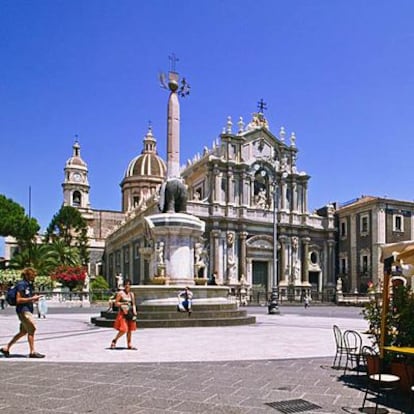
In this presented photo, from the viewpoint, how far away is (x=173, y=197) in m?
20.2

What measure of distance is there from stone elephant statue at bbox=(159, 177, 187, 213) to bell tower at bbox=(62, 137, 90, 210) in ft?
208

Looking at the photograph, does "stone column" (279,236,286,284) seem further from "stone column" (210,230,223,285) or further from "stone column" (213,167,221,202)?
"stone column" (213,167,221,202)

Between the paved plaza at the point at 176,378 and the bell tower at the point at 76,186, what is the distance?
70795 millimetres

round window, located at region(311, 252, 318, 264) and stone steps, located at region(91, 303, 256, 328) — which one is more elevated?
round window, located at region(311, 252, 318, 264)

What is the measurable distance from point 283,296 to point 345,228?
12.0 metres

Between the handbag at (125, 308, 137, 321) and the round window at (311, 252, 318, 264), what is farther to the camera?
the round window at (311, 252, 318, 264)

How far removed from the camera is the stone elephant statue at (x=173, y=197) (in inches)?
792

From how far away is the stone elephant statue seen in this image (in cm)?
2011

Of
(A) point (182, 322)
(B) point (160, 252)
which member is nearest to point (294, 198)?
(B) point (160, 252)

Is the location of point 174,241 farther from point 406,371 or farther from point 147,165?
point 147,165

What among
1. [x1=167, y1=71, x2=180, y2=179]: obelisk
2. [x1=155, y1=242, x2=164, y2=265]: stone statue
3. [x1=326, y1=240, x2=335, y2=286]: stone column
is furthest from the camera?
[x1=326, y1=240, x2=335, y2=286]: stone column

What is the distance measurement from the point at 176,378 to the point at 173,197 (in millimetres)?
12814

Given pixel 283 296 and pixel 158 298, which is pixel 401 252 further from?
pixel 283 296

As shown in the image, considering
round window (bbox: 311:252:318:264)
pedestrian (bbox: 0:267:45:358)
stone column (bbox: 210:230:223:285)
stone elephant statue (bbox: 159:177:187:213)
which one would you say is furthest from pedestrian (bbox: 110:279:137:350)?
round window (bbox: 311:252:318:264)
